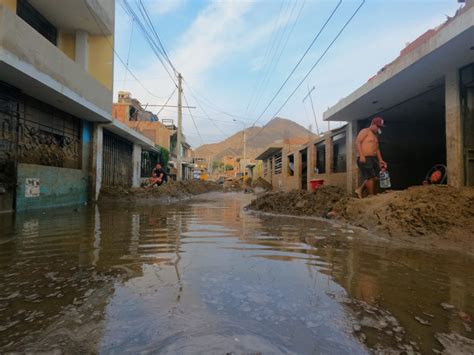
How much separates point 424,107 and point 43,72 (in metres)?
11.4

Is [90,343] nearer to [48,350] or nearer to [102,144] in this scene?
[48,350]

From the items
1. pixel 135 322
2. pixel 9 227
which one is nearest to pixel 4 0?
pixel 9 227

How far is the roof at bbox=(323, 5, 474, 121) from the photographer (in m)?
5.32

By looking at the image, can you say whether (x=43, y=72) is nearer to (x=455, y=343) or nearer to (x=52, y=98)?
(x=52, y=98)

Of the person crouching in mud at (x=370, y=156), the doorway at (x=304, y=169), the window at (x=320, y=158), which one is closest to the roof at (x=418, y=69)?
the person crouching in mud at (x=370, y=156)

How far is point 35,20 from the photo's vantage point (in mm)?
10906

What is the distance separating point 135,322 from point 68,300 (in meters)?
0.68

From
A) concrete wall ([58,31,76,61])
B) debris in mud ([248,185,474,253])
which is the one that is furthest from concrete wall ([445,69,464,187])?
concrete wall ([58,31,76,61])

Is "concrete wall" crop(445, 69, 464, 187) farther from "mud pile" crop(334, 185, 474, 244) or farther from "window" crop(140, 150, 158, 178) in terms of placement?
"window" crop(140, 150, 158, 178)

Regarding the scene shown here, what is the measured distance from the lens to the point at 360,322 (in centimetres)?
200

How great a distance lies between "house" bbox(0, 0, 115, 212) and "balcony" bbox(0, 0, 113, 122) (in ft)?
0.08

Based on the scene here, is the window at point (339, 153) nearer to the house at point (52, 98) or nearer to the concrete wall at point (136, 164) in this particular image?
the house at point (52, 98)

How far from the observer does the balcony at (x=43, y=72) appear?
7157mm

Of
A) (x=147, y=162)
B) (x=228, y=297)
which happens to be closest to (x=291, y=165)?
(x=147, y=162)
